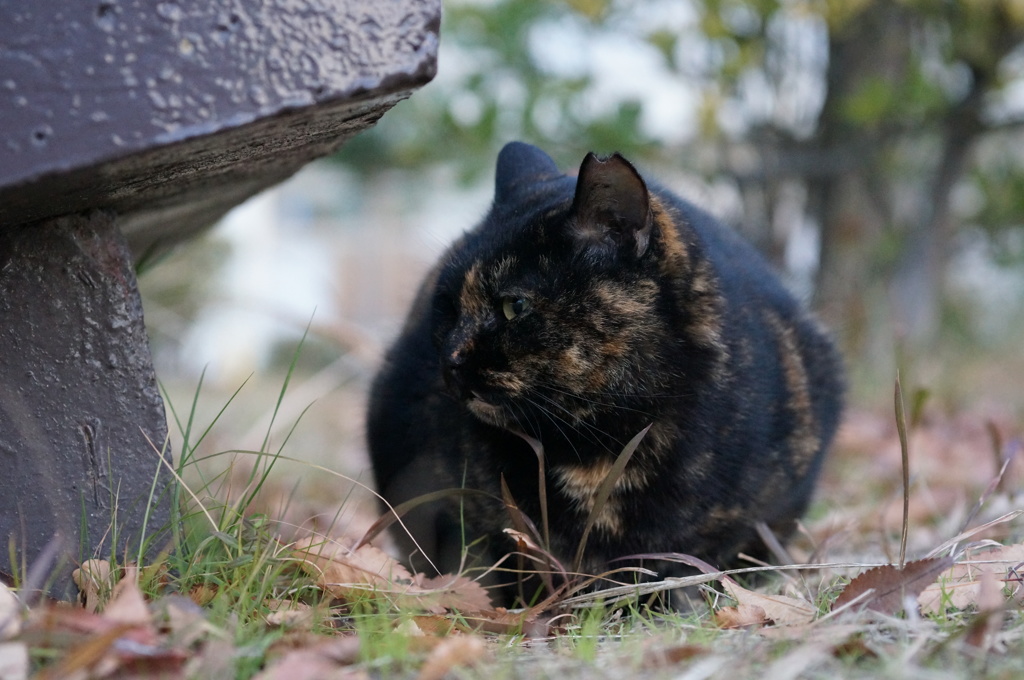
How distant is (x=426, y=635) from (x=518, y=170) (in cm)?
107

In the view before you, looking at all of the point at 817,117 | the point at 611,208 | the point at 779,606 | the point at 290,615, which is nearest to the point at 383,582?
the point at 290,615

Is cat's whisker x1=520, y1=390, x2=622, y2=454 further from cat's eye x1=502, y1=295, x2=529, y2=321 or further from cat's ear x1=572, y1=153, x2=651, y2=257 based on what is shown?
cat's ear x1=572, y1=153, x2=651, y2=257

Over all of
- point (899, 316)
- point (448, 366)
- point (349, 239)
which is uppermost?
point (448, 366)

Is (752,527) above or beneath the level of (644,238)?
beneath

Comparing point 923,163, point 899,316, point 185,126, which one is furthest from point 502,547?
point 923,163

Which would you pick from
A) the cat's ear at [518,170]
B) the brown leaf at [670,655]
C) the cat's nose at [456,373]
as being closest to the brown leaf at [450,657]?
the brown leaf at [670,655]

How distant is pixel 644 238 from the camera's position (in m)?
1.64

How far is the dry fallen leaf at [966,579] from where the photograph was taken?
1426 millimetres

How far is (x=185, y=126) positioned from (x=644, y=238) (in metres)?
0.79

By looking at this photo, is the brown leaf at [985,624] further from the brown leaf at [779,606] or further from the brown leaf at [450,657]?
the brown leaf at [450,657]

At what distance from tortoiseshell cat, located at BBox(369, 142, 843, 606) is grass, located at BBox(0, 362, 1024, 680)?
0.18 m

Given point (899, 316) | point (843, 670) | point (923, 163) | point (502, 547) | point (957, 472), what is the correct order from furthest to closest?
point (923, 163) → point (899, 316) → point (957, 472) → point (502, 547) → point (843, 670)

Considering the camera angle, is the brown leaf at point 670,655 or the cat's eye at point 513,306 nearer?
the brown leaf at point 670,655

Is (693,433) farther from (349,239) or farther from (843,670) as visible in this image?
(349,239)
